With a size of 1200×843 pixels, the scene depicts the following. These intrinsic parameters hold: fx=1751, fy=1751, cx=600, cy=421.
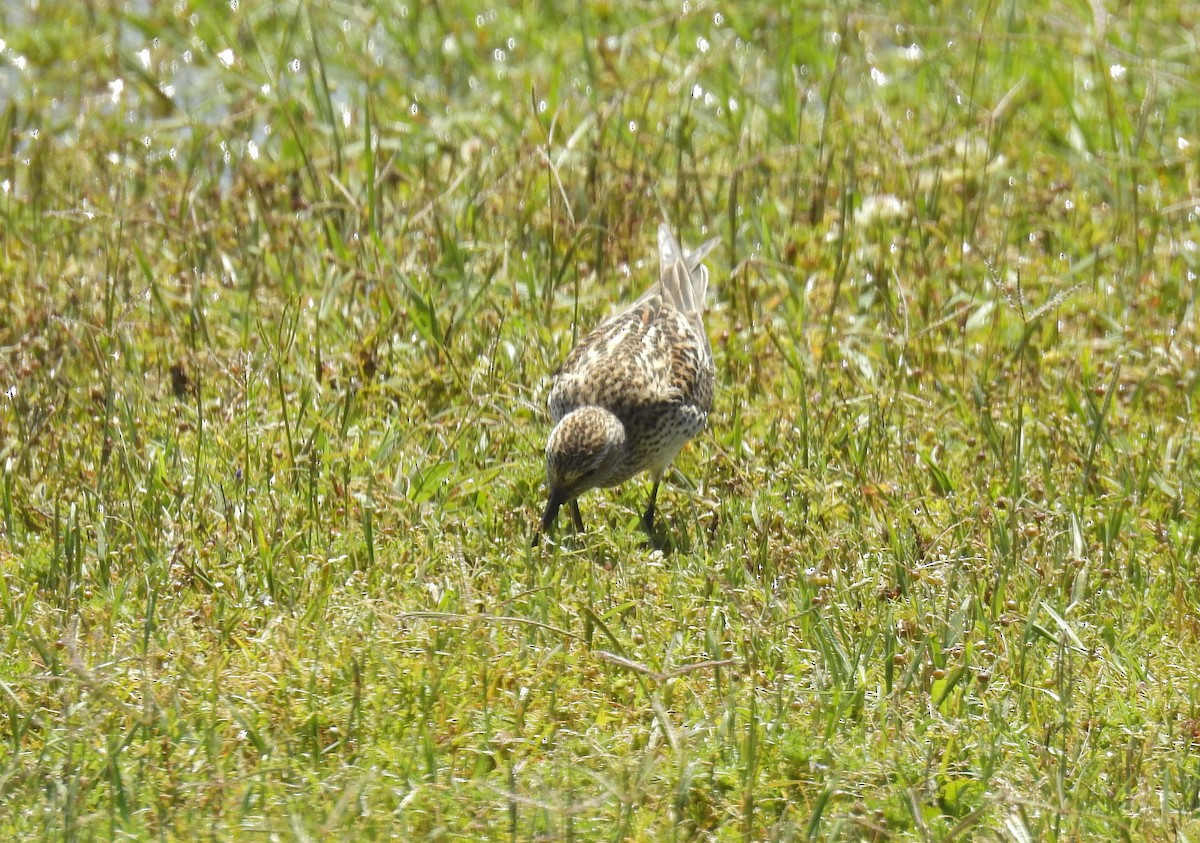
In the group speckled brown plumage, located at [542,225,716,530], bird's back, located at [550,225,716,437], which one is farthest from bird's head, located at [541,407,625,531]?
bird's back, located at [550,225,716,437]

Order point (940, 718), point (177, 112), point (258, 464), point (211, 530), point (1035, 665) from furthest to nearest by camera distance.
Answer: point (177, 112) → point (258, 464) → point (211, 530) → point (1035, 665) → point (940, 718)

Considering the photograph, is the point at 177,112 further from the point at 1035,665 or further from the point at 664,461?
the point at 1035,665

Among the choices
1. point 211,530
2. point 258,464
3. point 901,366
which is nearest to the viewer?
point 211,530

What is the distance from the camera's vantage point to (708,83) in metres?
10.3

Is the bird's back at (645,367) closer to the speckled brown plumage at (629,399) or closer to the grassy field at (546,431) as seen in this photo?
the speckled brown plumage at (629,399)

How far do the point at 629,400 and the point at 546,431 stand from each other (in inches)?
21.7

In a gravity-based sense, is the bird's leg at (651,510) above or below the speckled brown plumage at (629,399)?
below

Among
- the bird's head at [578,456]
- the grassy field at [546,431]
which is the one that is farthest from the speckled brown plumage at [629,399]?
the grassy field at [546,431]

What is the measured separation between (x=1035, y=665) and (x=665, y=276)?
3011 mm

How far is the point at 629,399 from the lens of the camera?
6.77 meters

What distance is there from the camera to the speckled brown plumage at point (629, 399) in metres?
6.34

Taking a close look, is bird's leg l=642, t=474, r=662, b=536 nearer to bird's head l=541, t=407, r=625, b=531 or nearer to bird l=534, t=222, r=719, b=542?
bird l=534, t=222, r=719, b=542

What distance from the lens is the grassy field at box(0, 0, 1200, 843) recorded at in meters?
4.69

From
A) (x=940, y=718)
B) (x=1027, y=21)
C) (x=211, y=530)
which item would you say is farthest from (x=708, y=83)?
(x=940, y=718)
